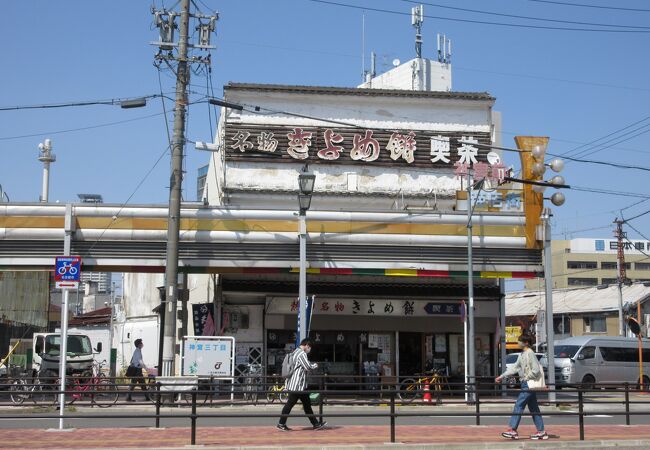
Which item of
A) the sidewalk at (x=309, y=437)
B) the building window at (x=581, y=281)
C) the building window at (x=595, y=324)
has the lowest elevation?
the sidewalk at (x=309, y=437)

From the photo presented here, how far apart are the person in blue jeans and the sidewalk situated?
276 millimetres

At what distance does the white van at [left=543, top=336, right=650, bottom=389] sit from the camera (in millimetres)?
34156

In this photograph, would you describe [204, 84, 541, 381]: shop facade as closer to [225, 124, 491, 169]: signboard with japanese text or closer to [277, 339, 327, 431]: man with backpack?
[225, 124, 491, 169]: signboard with japanese text

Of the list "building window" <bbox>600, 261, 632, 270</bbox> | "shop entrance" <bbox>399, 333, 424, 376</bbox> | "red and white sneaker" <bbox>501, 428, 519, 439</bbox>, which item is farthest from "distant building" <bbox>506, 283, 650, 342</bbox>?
"red and white sneaker" <bbox>501, 428, 519, 439</bbox>

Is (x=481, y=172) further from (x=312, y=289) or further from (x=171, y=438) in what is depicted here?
(x=171, y=438)

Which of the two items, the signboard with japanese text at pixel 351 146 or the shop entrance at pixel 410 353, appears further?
the shop entrance at pixel 410 353

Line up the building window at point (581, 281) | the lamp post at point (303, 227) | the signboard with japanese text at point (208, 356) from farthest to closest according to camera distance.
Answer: the building window at point (581, 281), the signboard with japanese text at point (208, 356), the lamp post at point (303, 227)

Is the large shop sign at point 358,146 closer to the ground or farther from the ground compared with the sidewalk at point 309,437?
farther from the ground

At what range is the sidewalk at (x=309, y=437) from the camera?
45.2 feet

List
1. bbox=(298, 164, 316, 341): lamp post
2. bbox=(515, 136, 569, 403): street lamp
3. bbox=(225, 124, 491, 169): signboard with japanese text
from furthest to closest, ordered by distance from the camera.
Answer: bbox=(225, 124, 491, 169): signboard with japanese text
bbox=(515, 136, 569, 403): street lamp
bbox=(298, 164, 316, 341): lamp post

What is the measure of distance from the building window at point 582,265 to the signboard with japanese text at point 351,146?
74582 millimetres

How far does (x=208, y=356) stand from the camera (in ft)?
79.9

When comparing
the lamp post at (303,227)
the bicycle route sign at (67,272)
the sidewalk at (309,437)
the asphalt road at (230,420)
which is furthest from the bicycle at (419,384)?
the bicycle route sign at (67,272)

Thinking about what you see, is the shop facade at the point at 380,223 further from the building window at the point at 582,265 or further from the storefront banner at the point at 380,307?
the building window at the point at 582,265
